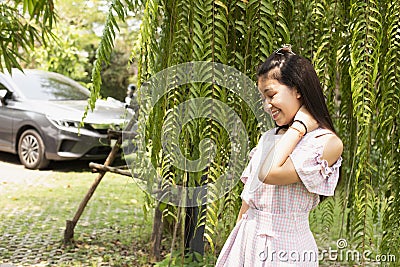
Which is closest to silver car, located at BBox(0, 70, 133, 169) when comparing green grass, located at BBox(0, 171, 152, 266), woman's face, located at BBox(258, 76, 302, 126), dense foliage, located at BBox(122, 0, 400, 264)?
green grass, located at BBox(0, 171, 152, 266)

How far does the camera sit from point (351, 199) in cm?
208

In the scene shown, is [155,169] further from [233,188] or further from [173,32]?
[173,32]

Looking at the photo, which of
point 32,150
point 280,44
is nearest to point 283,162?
point 280,44

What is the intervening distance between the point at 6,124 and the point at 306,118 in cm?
603

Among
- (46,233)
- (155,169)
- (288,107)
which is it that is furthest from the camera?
(46,233)

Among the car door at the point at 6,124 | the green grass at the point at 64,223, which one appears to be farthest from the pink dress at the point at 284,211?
the car door at the point at 6,124

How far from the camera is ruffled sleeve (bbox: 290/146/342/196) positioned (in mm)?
1462

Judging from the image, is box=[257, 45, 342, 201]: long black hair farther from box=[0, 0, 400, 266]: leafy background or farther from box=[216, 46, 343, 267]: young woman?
box=[0, 0, 400, 266]: leafy background

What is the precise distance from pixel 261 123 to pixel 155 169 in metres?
0.37

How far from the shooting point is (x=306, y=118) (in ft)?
4.93

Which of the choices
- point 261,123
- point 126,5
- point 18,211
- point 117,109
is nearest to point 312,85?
point 261,123

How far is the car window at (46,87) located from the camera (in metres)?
6.84

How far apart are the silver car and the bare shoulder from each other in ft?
16.2

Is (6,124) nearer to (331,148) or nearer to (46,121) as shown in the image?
(46,121)
